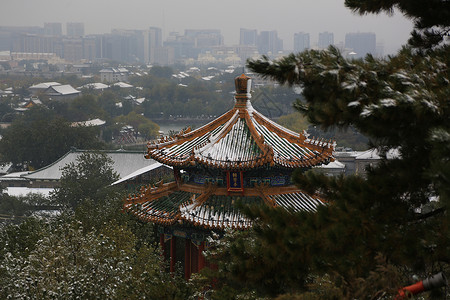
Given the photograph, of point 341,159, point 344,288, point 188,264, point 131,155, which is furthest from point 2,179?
point 344,288

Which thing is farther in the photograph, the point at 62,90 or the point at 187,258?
the point at 62,90

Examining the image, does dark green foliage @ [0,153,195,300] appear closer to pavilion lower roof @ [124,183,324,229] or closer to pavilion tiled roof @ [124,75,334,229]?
pavilion lower roof @ [124,183,324,229]

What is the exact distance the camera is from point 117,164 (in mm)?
37094

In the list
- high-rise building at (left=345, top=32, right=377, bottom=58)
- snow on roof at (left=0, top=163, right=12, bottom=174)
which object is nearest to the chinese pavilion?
snow on roof at (left=0, top=163, right=12, bottom=174)

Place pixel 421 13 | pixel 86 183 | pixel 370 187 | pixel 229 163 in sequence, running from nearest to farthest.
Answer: pixel 370 187
pixel 421 13
pixel 229 163
pixel 86 183

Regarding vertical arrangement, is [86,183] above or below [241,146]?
below

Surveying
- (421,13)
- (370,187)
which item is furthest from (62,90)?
(370,187)

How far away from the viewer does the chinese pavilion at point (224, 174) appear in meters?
10.4

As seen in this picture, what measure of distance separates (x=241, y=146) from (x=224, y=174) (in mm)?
487

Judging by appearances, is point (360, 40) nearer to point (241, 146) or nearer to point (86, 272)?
point (241, 146)

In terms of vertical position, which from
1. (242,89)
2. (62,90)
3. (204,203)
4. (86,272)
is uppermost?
(242,89)

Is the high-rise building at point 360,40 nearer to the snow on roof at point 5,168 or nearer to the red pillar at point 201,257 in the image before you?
the snow on roof at point 5,168

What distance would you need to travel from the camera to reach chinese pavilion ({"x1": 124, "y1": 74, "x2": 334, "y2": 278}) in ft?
34.3

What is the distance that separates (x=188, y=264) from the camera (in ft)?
37.1
